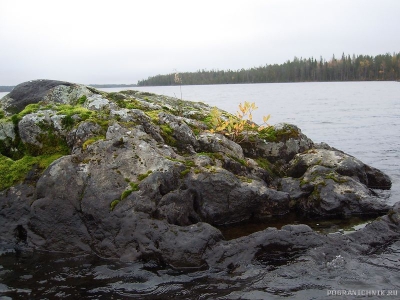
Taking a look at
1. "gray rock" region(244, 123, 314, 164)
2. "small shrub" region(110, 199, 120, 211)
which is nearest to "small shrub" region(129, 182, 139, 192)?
"small shrub" region(110, 199, 120, 211)

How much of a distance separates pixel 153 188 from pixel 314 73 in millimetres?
154953

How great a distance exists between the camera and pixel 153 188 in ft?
26.5

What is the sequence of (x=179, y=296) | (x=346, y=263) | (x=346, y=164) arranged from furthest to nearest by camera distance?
1. (x=346, y=164)
2. (x=346, y=263)
3. (x=179, y=296)

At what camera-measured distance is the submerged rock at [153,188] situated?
7.28 meters

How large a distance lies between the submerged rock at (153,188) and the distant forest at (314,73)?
11149cm

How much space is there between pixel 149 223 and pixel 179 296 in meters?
1.89

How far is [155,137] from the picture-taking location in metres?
10.5

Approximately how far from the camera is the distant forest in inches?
5295

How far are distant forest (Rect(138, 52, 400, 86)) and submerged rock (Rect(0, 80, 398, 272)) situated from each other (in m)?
111

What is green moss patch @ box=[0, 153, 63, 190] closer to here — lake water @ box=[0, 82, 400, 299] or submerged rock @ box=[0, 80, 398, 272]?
submerged rock @ box=[0, 80, 398, 272]

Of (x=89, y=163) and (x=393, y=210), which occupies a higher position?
(x=89, y=163)

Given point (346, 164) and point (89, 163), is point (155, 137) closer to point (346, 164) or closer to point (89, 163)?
point (89, 163)

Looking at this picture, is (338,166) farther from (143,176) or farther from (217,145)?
(143,176)

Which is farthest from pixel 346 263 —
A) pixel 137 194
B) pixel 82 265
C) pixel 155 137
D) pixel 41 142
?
pixel 41 142
